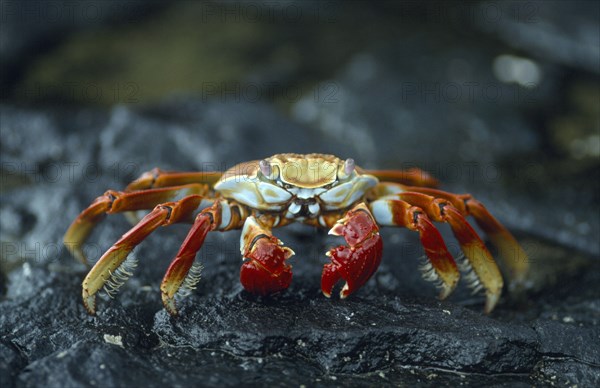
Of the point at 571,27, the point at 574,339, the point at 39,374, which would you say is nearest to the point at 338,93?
the point at 571,27

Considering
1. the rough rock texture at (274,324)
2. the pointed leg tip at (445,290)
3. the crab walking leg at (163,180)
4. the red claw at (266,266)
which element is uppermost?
the crab walking leg at (163,180)

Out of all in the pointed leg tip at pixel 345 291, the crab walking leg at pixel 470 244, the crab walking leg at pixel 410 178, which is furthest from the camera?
the crab walking leg at pixel 410 178

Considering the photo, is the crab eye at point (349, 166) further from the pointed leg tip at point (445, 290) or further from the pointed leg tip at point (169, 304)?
the pointed leg tip at point (169, 304)

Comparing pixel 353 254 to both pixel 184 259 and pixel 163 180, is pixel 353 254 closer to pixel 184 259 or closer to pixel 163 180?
pixel 184 259

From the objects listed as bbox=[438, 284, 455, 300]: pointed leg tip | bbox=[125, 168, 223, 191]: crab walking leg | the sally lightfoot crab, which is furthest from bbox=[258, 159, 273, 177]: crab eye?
bbox=[438, 284, 455, 300]: pointed leg tip

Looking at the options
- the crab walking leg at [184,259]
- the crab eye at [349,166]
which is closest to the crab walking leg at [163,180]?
the crab walking leg at [184,259]

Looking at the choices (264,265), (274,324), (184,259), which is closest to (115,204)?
(184,259)

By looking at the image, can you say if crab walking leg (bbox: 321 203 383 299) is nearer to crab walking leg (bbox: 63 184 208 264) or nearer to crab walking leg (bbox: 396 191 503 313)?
crab walking leg (bbox: 396 191 503 313)
